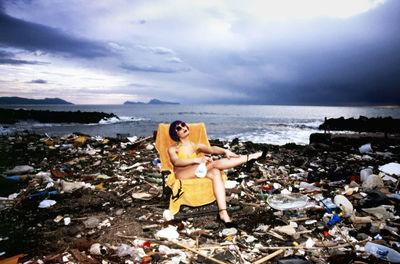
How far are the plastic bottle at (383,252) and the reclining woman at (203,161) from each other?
1.62 meters

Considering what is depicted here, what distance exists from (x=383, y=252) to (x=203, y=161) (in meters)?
2.42

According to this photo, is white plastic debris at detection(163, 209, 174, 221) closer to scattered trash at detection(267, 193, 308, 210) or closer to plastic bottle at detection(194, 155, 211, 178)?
plastic bottle at detection(194, 155, 211, 178)

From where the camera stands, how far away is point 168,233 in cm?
292

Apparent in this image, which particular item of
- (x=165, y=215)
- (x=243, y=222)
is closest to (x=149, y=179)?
(x=165, y=215)

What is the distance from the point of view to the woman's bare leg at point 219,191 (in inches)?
125

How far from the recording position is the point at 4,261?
2.26 metres

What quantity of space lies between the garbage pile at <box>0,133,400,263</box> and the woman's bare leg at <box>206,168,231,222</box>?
0.56ft

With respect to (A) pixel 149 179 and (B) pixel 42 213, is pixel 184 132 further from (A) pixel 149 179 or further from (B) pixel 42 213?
(B) pixel 42 213

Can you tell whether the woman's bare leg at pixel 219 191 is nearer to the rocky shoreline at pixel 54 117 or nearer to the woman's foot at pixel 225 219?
the woman's foot at pixel 225 219

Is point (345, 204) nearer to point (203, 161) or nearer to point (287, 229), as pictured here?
point (287, 229)

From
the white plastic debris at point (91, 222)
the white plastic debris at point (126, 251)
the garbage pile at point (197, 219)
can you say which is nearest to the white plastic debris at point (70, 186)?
the garbage pile at point (197, 219)

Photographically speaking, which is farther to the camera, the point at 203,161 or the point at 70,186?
the point at 70,186

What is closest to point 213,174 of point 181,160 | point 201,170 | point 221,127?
point 201,170

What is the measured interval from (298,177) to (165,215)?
11.0 feet
